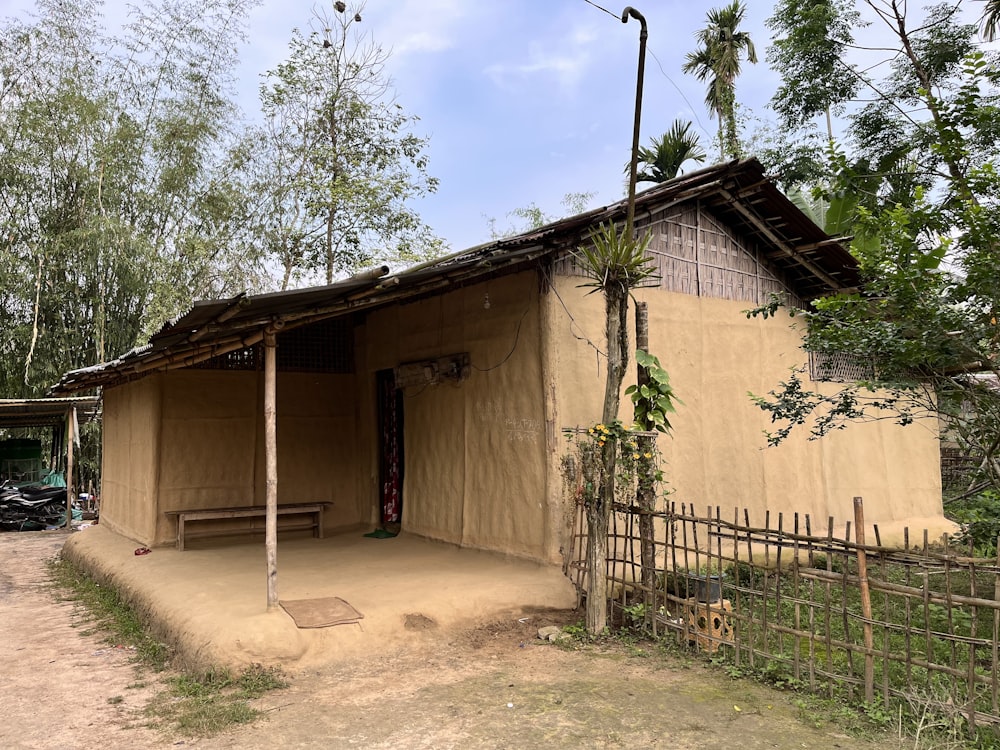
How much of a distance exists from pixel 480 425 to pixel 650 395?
75.8 inches

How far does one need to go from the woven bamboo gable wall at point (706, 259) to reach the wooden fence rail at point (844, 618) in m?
2.80

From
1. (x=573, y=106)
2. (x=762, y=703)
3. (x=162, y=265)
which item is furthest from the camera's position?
(x=162, y=265)

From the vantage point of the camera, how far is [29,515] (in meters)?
14.0

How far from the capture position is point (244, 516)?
8141mm

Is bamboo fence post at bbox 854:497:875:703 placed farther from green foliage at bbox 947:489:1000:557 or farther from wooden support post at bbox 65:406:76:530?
wooden support post at bbox 65:406:76:530

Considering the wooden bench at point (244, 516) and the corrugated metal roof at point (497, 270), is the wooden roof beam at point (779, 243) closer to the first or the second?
the corrugated metal roof at point (497, 270)

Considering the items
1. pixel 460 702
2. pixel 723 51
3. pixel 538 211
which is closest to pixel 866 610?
pixel 460 702

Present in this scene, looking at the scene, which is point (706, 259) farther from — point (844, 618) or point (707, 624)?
point (844, 618)

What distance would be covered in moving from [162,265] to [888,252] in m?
12.6

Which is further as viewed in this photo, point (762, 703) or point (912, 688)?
point (762, 703)

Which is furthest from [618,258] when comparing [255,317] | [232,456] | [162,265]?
[162,265]

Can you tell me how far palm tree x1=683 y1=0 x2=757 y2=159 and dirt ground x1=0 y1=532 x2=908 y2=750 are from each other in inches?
688

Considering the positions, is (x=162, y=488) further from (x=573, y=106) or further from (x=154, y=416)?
(x=573, y=106)

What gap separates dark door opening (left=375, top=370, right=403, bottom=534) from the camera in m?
8.66
